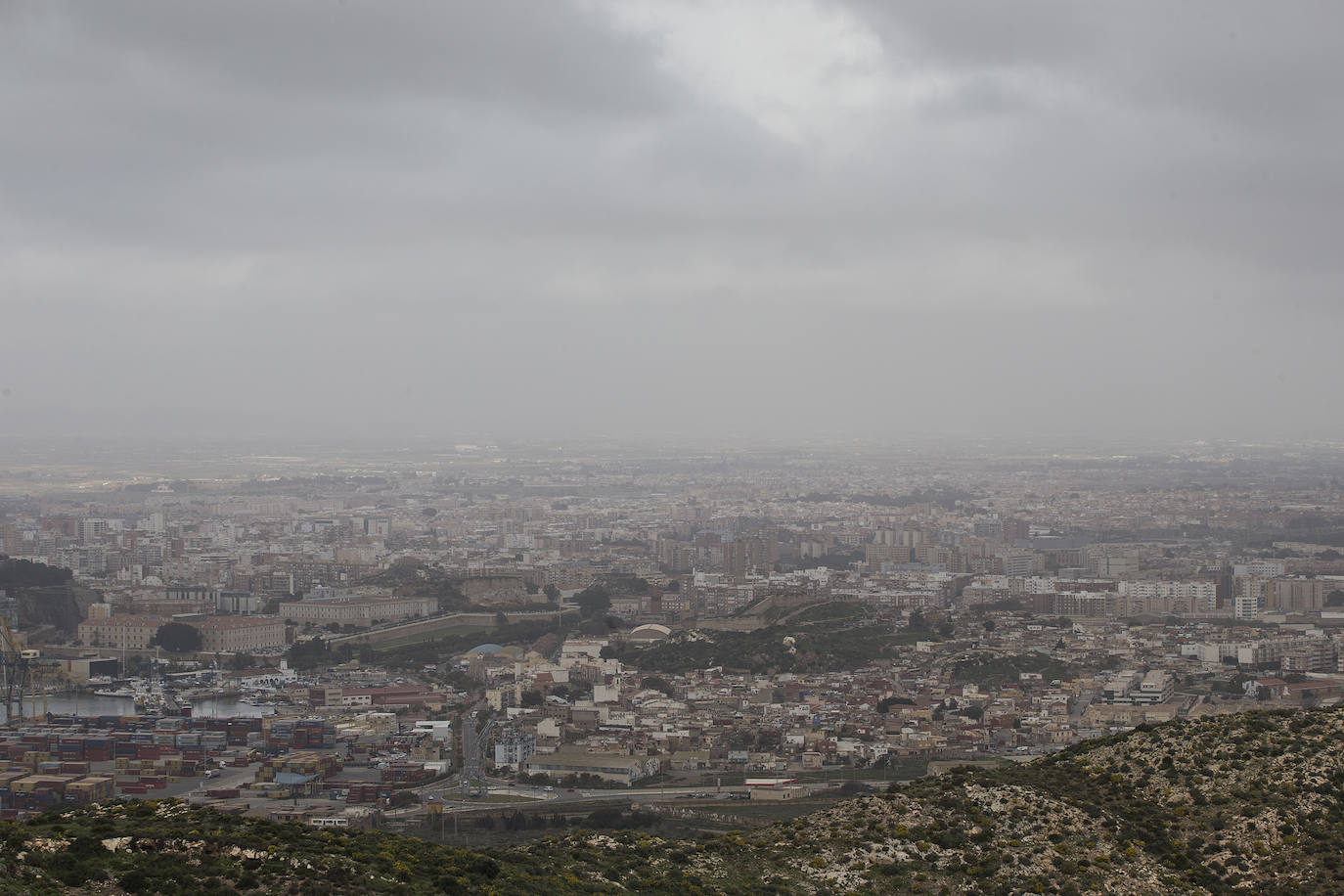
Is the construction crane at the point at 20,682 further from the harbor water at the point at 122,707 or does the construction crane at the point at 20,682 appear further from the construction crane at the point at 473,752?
the construction crane at the point at 473,752

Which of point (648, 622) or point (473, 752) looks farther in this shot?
point (648, 622)

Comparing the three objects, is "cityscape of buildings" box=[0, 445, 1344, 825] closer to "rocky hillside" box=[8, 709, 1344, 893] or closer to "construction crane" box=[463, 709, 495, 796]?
"construction crane" box=[463, 709, 495, 796]

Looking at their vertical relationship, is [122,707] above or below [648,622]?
below

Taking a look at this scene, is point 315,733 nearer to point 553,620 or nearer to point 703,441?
point 553,620

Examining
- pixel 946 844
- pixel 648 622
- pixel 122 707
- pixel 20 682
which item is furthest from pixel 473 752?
pixel 648 622

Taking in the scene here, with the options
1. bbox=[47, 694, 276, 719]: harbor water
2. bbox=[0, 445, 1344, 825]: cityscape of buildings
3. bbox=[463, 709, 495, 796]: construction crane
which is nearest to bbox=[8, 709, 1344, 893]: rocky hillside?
bbox=[0, 445, 1344, 825]: cityscape of buildings

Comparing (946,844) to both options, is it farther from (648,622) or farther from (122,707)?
(648,622)
